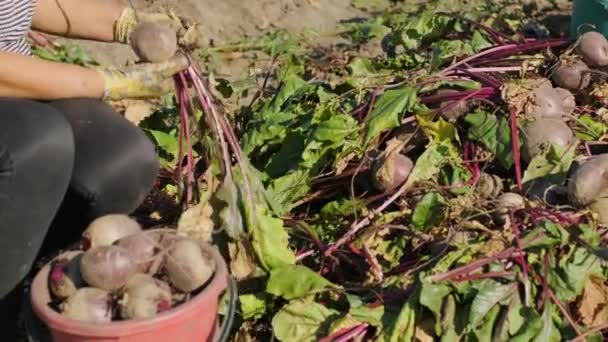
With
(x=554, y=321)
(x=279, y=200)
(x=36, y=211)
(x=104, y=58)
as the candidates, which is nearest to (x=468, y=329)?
(x=554, y=321)

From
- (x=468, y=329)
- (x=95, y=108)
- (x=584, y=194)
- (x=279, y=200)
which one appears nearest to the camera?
(x=468, y=329)

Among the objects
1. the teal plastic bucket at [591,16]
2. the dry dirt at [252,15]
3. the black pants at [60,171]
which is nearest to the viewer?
the black pants at [60,171]

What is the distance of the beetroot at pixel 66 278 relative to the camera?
2.04 m

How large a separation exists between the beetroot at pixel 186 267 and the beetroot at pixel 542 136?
43.7 inches

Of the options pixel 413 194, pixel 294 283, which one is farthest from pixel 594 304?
pixel 294 283

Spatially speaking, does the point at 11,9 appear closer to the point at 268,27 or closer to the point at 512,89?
the point at 512,89

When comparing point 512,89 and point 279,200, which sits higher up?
point 512,89

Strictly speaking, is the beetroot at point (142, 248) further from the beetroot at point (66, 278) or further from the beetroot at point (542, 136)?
the beetroot at point (542, 136)

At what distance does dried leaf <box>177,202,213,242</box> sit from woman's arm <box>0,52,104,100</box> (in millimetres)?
388

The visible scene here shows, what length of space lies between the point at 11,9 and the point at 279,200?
934 mm

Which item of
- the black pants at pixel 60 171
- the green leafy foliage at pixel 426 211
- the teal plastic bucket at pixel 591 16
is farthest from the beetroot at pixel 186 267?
the teal plastic bucket at pixel 591 16

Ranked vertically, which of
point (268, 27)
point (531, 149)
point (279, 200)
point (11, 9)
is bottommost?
point (268, 27)

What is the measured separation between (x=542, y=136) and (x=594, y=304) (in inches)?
23.0

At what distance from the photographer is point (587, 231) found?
7.82ft
